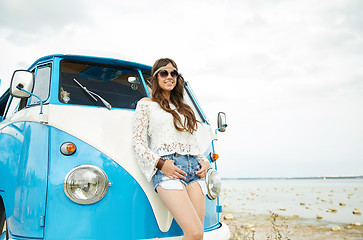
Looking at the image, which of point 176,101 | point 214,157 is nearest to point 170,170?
point 176,101

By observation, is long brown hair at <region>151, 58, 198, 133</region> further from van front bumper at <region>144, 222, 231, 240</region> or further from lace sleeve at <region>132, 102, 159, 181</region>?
van front bumper at <region>144, 222, 231, 240</region>

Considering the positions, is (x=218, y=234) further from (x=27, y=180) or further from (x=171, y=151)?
(x=27, y=180)

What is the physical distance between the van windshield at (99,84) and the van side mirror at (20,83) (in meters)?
0.28

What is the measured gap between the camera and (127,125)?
9.63ft

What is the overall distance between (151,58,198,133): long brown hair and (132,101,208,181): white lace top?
0.04 meters

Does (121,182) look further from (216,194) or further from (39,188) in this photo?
(216,194)

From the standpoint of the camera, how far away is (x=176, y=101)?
303cm

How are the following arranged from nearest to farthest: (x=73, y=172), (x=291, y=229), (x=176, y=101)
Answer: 1. (x=73, y=172)
2. (x=176, y=101)
3. (x=291, y=229)

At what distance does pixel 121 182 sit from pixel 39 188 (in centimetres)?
65

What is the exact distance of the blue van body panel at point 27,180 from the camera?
253 centimetres

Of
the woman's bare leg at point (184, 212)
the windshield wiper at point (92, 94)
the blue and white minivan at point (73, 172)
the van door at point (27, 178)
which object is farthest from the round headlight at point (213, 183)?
the van door at point (27, 178)

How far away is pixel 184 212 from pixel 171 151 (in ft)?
1.67

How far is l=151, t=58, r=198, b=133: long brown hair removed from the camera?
2797 mm

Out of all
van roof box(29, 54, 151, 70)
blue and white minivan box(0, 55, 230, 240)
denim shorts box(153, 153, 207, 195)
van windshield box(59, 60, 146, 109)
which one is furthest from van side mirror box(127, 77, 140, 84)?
denim shorts box(153, 153, 207, 195)
